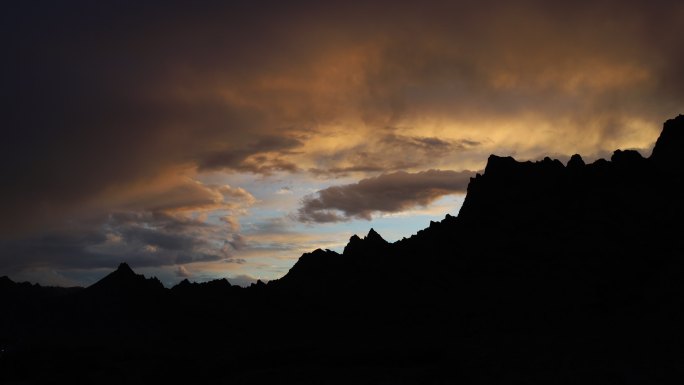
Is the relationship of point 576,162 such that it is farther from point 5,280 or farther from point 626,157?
point 5,280

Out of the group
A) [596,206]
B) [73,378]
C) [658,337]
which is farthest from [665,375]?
[73,378]

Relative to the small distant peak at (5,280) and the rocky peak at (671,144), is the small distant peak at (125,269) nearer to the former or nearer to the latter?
the small distant peak at (5,280)

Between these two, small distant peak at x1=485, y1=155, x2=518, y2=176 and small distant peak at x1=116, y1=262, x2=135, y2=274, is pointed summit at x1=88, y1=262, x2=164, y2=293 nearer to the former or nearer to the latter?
small distant peak at x1=116, y1=262, x2=135, y2=274

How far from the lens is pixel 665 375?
171 ft

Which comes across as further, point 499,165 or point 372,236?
point 372,236

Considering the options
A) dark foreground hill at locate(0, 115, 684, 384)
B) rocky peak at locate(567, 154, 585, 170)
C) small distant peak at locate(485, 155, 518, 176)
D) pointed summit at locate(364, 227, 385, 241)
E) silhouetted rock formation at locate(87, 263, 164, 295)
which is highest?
small distant peak at locate(485, 155, 518, 176)

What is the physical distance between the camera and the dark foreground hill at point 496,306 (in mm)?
62250

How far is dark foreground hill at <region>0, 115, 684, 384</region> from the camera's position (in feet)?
204

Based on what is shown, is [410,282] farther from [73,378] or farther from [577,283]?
[73,378]

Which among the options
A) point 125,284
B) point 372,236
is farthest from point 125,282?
point 372,236

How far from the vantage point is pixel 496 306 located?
279 ft

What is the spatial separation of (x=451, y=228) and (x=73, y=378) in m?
61.3

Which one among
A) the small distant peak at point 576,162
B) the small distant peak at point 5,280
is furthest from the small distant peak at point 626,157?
the small distant peak at point 5,280

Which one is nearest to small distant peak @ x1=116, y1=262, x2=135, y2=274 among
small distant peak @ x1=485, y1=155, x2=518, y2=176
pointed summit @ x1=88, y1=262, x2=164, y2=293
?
pointed summit @ x1=88, y1=262, x2=164, y2=293
